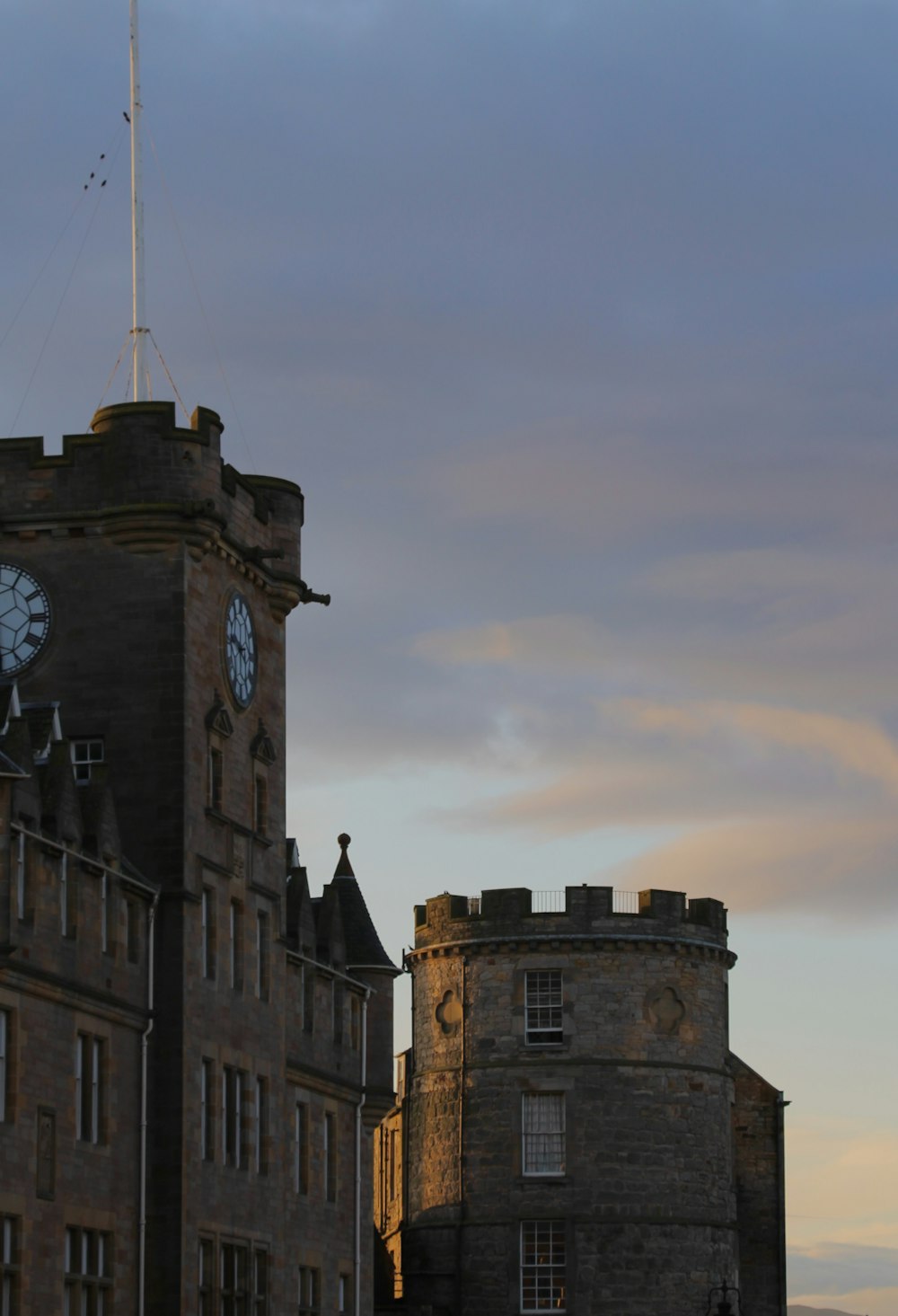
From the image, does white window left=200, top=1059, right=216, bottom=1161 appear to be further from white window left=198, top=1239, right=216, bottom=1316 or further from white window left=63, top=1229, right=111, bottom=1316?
white window left=63, top=1229, right=111, bottom=1316

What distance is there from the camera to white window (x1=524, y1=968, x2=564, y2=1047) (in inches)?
3629

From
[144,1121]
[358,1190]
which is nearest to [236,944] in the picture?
[144,1121]

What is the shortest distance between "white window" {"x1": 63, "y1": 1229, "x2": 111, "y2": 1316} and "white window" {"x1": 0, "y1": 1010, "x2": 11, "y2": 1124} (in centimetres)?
362

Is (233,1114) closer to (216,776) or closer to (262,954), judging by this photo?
(262,954)

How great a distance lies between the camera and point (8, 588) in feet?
202

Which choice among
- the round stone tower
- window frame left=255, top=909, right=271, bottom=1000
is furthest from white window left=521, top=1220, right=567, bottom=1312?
window frame left=255, top=909, right=271, bottom=1000

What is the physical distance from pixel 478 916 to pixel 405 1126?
24.7ft

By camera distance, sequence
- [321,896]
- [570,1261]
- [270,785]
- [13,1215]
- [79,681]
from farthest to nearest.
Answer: [570,1261]
[321,896]
[270,785]
[79,681]
[13,1215]

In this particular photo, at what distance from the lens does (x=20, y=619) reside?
2408 inches

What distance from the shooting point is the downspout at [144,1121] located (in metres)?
56.6

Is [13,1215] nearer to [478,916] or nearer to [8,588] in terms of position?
[8,588]

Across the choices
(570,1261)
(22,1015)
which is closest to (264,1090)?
(22,1015)

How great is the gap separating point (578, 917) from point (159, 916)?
116 feet

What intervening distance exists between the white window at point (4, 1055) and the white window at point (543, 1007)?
1649 inches
